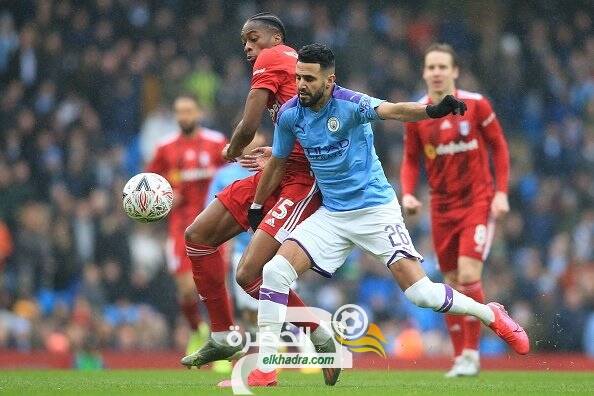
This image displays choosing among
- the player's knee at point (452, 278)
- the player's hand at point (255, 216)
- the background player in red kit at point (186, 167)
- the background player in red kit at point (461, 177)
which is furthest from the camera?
the background player in red kit at point (186, 167)

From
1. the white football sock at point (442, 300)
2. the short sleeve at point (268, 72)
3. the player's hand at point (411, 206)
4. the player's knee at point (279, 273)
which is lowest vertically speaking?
the white football sock at point (442, 300)

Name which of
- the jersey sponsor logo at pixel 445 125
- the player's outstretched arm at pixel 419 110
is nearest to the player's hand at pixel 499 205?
the jersey sponsor logo at pixel 445 125

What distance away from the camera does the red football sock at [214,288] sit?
9047 mm

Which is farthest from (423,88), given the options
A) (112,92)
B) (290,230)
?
(290,230)

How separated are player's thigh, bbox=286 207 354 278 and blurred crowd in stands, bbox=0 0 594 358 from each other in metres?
6.19

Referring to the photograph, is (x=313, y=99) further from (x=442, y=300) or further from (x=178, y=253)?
(x=178, y=253)

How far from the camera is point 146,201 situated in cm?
886

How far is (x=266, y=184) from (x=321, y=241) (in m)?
0.56

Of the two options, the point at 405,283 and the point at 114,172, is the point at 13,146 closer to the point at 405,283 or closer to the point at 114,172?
the point at 114,172

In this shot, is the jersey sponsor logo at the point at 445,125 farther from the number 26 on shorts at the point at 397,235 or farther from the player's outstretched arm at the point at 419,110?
the player's outstretched arm at the point at 419,110

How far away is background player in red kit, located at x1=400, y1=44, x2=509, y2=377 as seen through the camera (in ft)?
34.0

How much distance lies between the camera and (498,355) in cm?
1518

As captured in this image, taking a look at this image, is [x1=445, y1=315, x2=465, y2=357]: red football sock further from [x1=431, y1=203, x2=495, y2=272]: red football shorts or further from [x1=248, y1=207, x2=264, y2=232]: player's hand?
[x1=248, y1=207, x2=264, y2=232]: player's hand

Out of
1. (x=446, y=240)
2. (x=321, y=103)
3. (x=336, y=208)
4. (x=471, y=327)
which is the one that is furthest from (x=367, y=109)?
(x=471, y=327)
